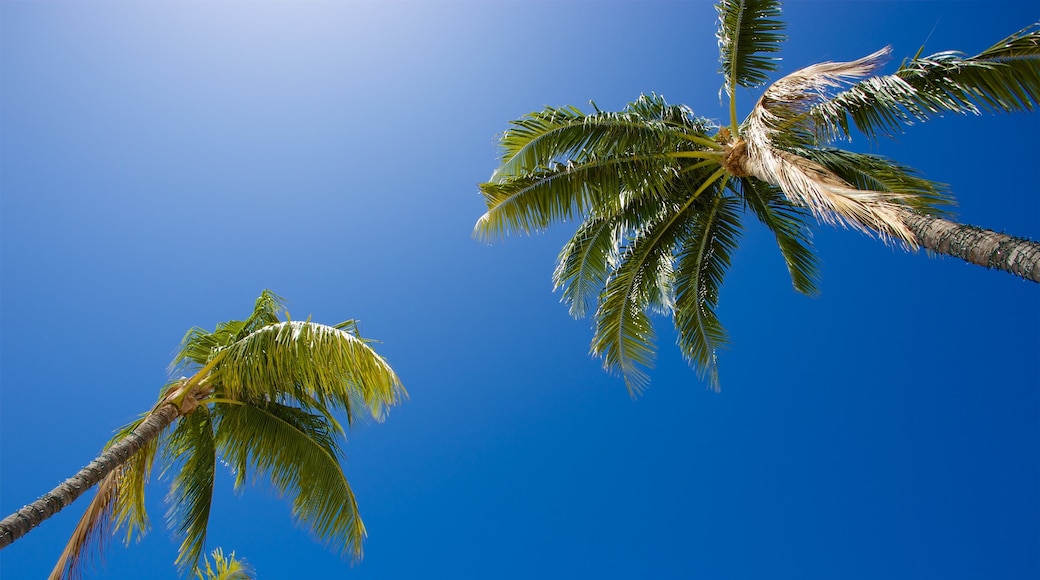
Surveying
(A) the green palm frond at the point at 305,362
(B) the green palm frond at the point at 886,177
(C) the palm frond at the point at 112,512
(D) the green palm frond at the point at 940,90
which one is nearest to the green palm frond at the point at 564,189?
(B) the green palm frond at the point at 886,177

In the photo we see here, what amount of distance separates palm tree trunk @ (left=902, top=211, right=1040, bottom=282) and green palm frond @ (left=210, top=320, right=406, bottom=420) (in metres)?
5.72

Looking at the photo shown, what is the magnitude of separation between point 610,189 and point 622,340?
3.06 meters

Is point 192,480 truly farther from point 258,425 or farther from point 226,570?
point 226,570

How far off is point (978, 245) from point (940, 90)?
2.90 meters

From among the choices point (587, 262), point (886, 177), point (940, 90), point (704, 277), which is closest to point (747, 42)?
point (886, 177)

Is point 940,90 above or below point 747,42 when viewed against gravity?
below

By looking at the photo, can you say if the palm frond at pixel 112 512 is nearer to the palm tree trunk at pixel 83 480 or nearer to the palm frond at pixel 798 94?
the palm tree trunk at pixel 83 480

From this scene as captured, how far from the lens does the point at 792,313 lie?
30.9m

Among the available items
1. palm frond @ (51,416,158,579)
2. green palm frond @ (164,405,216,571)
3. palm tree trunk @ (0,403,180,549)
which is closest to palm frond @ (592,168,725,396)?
green palm frond @ (164,405,216,571)

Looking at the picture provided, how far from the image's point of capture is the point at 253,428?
10.2 meters

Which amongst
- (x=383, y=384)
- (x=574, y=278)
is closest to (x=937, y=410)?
(x=574, y=278)

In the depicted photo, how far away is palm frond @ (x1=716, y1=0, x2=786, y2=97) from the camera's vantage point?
11.5 metres

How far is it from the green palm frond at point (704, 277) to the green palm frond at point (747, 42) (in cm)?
190

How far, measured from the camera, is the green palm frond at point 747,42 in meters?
11.5
